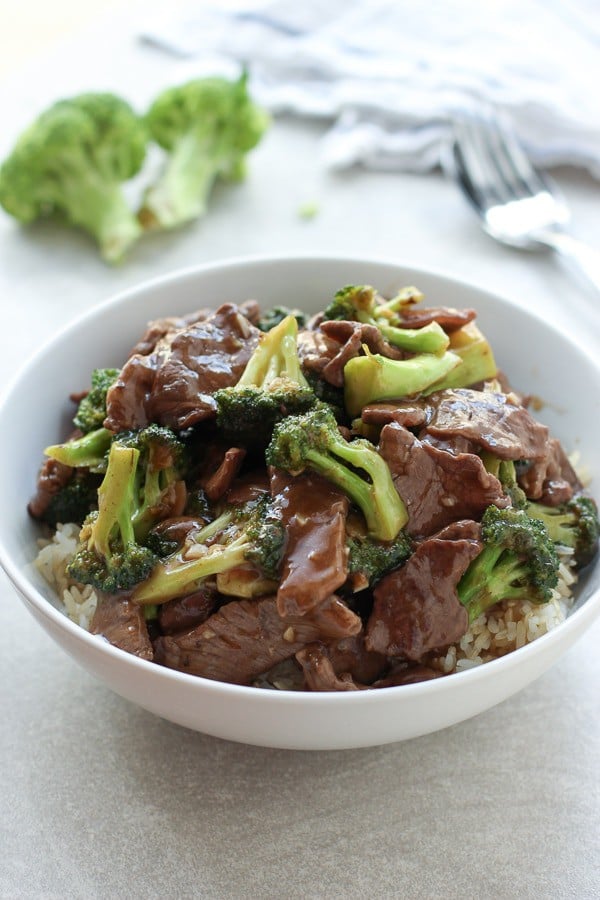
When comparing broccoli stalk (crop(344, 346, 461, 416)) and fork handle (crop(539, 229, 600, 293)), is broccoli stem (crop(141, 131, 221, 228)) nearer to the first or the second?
fork handle (crop(539, 229, 600, 293))

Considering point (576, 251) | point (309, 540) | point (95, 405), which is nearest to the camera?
point (309, 540)

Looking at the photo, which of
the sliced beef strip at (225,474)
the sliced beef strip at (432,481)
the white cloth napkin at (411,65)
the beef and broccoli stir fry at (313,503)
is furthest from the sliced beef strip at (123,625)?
the white cloth napkin at (411,65)

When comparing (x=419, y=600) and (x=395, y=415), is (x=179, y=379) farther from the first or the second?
(x=419, y=600)

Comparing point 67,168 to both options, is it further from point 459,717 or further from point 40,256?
point 459,717

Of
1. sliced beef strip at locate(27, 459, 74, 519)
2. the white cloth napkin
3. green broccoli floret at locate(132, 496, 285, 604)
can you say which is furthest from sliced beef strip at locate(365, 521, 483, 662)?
the white cloth napkin

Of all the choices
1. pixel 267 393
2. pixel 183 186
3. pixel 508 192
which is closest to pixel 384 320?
pixel 267 393
